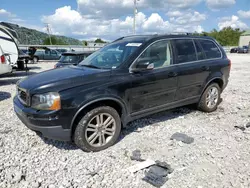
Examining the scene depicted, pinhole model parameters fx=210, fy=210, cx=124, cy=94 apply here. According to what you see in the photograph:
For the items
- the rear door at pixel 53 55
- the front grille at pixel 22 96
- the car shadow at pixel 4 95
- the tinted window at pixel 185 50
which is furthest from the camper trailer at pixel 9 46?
the rear door at pixel 53 55

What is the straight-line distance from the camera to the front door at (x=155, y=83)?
3.67m

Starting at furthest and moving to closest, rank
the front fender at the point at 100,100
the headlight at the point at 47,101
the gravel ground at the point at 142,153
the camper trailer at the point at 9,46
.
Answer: the camper trailer at the point at 9,46 < the front fender at the point at 100,100 < the headlight at the point at 47,101 < the gravel ground at the point at 142,153

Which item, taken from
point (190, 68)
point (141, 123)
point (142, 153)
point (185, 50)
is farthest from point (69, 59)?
point (142, 153)

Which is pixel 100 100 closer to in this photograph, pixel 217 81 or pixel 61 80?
pixel 61 80

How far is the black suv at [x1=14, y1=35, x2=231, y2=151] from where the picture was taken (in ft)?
9.98

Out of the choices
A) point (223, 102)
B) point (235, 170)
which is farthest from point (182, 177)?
point (223, 102)

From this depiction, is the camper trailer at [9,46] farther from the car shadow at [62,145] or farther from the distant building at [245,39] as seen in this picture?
the distant building at [245,39]

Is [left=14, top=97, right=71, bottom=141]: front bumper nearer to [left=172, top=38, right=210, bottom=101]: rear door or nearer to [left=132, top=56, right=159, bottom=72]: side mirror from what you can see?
[left=132, top=56, right=159, bottom=72]: side mirror

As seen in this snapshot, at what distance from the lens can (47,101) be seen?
2.98 meters

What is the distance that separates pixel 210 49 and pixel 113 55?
8.08ft

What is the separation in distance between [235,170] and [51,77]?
120 inches

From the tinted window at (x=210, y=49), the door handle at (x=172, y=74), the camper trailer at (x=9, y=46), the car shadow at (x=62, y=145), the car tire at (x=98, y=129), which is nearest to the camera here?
the car tire at (x=98, y=129)

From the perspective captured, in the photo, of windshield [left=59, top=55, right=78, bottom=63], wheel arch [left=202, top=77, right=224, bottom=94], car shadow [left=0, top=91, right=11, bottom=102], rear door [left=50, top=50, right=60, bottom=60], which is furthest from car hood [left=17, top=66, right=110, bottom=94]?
rear door [left=50, top=50, right=60, bottom=60]

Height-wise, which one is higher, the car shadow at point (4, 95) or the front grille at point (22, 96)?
the front grille at point (22, 96)
